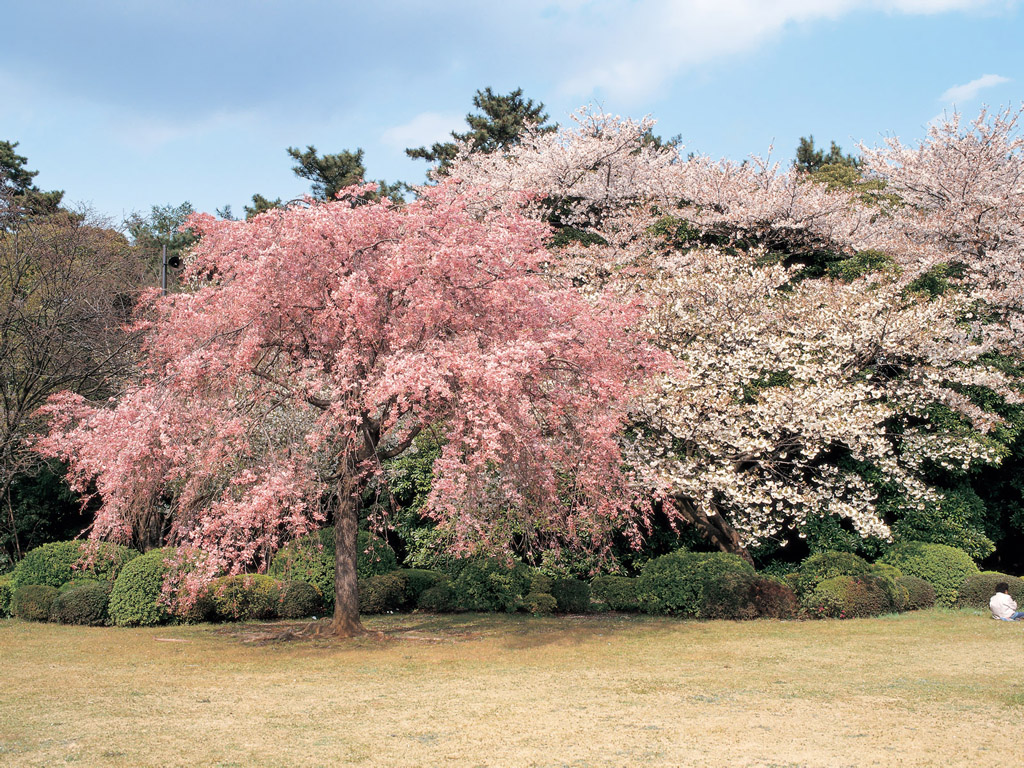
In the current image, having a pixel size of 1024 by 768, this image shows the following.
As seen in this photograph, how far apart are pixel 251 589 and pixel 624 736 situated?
915 cm

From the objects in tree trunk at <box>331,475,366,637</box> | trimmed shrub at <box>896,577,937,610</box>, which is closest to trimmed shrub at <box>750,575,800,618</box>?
trimmed shrub at <box>896,577,937,610</box>

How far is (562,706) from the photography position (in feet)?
25.3

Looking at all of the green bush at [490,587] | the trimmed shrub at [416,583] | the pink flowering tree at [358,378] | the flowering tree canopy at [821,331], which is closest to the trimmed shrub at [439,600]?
the green bush at [490,587]

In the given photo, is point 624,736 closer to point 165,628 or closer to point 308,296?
point 308,296

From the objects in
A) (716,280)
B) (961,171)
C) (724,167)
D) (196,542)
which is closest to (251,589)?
(196,542)

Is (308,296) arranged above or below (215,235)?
below

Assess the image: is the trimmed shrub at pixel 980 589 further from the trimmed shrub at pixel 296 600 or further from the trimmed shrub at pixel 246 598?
the trimmed shrub at pixel 246 598

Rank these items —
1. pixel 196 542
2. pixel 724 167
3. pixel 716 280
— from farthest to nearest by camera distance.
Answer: pixel 724 167 → pixel 716 280 → pixel 196 542

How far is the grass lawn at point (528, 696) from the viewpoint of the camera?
6.23 meters

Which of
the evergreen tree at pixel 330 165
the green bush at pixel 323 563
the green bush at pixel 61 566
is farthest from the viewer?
the evergreen tree at pixel 330 165

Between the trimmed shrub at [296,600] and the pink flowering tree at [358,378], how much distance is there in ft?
8.31

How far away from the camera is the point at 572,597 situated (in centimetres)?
1466

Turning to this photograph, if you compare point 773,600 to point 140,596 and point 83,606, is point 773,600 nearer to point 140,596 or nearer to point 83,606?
point 140,596

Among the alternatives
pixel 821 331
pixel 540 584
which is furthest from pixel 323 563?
pixel 821 331
